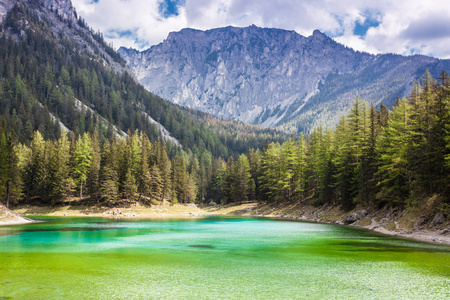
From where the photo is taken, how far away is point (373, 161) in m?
56.8

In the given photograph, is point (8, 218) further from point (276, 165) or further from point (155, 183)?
point (276, 165)

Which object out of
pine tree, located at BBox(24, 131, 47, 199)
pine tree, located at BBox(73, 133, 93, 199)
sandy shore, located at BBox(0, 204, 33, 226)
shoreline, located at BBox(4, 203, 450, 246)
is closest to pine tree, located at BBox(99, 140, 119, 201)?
shoreline, located at BBox(4, 203, 450, 246)

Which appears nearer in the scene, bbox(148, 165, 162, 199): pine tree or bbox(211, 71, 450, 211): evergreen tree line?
bbox(211, 71, 450, 211): evergreen tree line

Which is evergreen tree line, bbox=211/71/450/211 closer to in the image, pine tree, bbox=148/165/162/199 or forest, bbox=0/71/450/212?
forest, bbox=0/71/450/212

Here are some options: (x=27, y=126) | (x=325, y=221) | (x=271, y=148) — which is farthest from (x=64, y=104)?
(x=325, y=221)

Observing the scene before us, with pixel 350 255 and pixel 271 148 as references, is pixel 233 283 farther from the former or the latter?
pixel 271 148

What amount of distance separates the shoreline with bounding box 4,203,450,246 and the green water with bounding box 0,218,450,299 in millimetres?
5929

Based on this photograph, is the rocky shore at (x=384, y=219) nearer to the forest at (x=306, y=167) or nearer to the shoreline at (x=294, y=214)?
the shoreline at (x=294, y=214)

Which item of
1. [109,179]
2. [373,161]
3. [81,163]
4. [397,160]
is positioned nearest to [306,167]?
[373,161]

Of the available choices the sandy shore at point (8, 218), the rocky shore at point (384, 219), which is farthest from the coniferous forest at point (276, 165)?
the sandy shore at point (8, 218)

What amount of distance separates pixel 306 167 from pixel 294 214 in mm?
12525

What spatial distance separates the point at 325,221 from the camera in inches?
2511

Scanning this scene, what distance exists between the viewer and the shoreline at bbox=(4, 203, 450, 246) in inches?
1470

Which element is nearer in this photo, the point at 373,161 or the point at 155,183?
the point at 373,161
